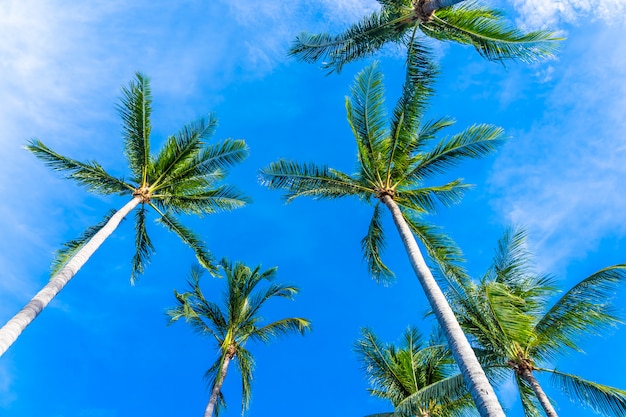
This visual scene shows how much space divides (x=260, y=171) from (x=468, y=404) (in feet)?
33.9

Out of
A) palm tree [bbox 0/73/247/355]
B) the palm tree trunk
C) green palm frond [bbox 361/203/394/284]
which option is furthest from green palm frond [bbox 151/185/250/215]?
the palm tree trunk

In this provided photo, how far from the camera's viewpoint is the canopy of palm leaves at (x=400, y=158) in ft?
39.0

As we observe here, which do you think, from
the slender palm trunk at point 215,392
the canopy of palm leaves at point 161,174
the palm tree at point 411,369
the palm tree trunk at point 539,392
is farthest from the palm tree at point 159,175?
the palm tree trunk at point 539,392

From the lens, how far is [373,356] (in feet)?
50.3

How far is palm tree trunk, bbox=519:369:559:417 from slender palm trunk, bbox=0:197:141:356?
1196cm

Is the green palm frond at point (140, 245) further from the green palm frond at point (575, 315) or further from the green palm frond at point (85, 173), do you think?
the green palm frond at point (575, 315)

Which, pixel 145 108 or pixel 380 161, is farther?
pixel 145 108

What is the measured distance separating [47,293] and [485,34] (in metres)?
12.5

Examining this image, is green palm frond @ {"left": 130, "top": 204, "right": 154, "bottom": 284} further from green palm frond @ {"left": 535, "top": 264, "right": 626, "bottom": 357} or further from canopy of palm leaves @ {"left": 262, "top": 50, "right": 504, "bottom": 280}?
green palm frond @ {"left": 535, "top": 264, "right": 626, "bottom": 357}

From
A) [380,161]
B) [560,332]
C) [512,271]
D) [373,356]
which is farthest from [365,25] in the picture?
[373,356]

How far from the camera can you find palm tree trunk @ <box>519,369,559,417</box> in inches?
406

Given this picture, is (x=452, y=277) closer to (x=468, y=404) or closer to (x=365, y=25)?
(x=468, y=404)

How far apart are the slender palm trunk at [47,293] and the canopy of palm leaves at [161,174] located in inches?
66.8

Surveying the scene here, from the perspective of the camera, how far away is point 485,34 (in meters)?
11.0
